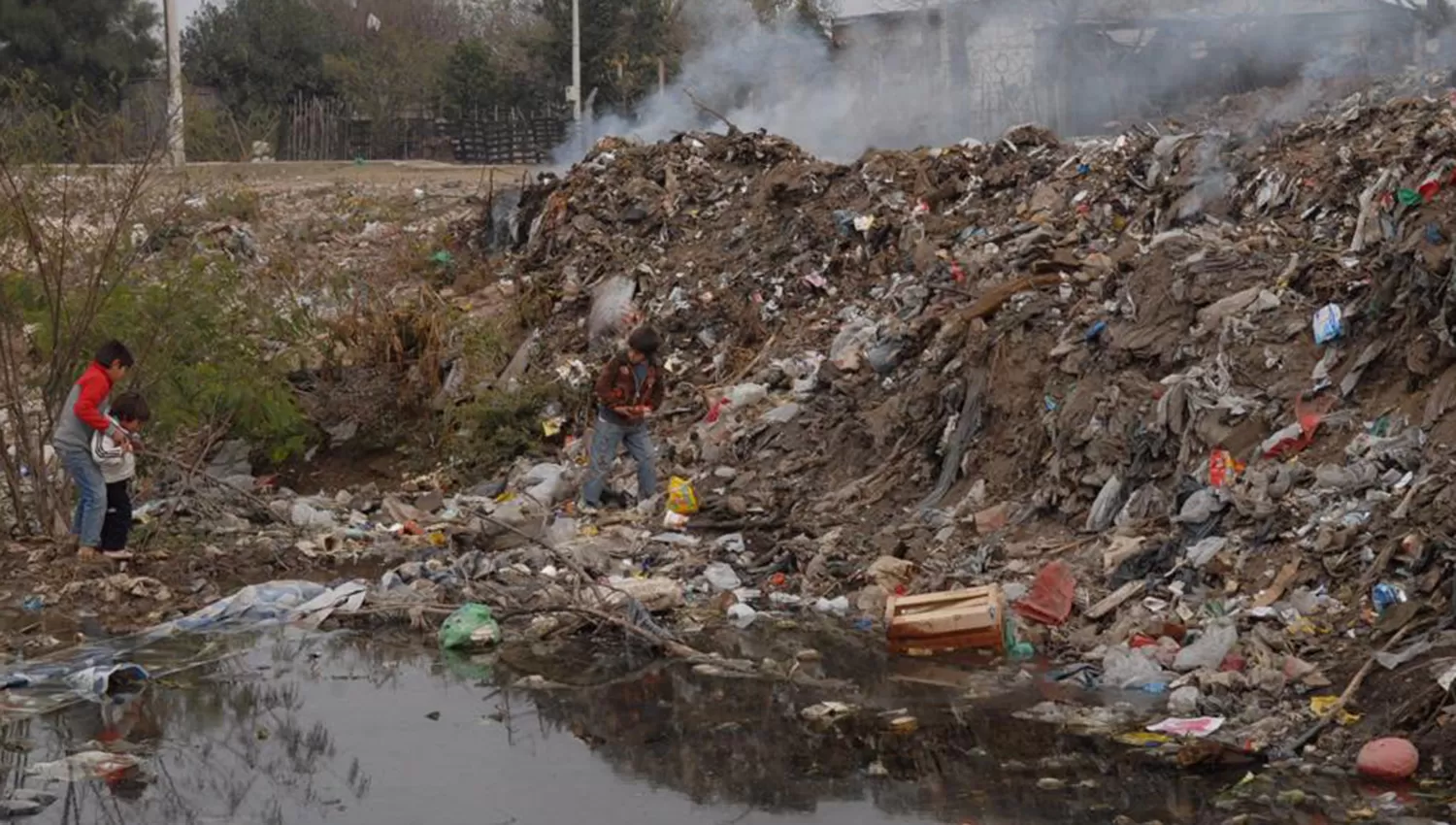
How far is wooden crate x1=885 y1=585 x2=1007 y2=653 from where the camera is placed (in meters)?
8.73

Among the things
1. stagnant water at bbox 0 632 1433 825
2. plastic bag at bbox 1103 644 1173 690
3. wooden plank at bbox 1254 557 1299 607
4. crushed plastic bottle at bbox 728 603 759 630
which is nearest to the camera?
stagnant water at bbox 0 632 1433 825

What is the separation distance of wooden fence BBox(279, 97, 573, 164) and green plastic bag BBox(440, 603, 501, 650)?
26.5 meters

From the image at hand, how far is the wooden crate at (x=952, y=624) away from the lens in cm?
873

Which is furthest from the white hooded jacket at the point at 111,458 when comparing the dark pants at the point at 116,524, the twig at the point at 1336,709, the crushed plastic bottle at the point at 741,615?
the twig at the point at 1336,709

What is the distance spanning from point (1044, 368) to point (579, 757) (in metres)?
5.44

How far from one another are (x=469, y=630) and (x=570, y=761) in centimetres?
216

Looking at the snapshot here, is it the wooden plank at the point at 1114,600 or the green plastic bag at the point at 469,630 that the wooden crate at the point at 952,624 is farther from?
the green plastic bag at the point at 469,630

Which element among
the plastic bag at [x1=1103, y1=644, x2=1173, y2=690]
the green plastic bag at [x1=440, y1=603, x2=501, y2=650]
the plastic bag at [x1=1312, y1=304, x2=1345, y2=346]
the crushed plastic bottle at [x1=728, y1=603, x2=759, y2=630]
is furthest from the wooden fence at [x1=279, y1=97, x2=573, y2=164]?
the plastic bag at [x1=1103, y1=644, x2=1173, y2=690]

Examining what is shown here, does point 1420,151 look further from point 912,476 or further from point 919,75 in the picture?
point 919,75

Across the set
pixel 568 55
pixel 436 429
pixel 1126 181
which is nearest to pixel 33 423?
pixel 436 429

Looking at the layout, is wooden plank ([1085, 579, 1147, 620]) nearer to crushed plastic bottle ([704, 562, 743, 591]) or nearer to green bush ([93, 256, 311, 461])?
crushed plastic bottle ([704, 562, 743, 591])

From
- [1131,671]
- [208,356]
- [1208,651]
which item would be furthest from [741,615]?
[208,356]

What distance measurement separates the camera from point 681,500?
12.0 m

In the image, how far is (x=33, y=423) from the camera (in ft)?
43.7
